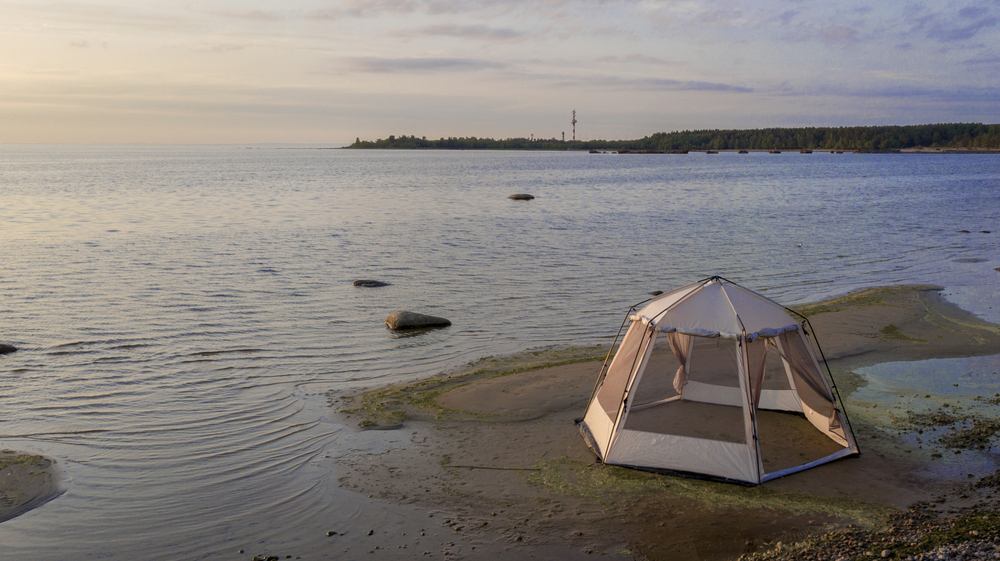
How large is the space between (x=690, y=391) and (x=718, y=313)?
2823mm

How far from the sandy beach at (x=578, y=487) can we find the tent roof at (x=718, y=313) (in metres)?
2.13

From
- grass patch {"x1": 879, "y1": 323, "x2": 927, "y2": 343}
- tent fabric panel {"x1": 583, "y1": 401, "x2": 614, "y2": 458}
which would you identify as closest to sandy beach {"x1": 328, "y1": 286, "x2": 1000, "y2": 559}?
tent fabric panel {"x1": 583, "y1": 401, "x2": 614, "y2": 458}

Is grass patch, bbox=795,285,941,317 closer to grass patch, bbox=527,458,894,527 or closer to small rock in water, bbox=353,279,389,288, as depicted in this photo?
grass patch, bbox=527,458,894,527

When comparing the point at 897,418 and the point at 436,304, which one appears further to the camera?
the point at 436,304

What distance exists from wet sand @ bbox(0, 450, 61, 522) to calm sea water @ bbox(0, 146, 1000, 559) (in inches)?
9.6

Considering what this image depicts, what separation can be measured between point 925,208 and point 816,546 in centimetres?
5699

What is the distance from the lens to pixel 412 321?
17812 millimetres

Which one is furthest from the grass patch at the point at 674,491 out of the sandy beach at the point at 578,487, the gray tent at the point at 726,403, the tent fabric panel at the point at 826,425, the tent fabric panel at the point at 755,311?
the tent fabric panel at the point at 755,311

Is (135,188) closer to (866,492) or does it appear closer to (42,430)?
(42,430)

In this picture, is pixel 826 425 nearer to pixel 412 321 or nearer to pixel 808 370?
pixel 808 370

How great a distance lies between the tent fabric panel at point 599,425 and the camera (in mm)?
10102

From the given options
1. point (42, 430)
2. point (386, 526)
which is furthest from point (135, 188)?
point (386, 526)

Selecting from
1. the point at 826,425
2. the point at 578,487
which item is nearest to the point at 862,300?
the point at 826,425

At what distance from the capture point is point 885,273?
87.8ft
